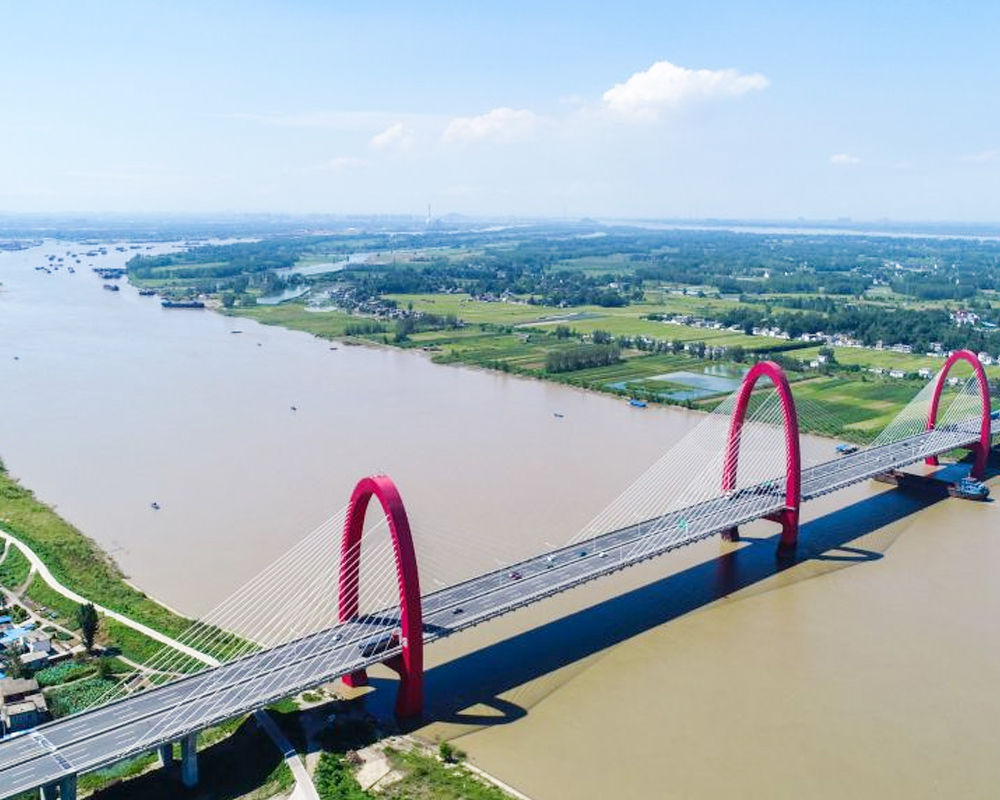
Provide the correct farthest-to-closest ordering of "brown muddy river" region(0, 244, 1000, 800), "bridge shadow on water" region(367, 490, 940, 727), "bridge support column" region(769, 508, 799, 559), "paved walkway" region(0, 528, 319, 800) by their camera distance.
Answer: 1. "bridge support column" region(769, 508, 799, 559)
2. "bridge shadow on water" region(367, 490, 940, 727)
3. "brown muddy river" region(0, 244, 1000, 800)
4. "paved walkway" region(0, 528, 319, 800)

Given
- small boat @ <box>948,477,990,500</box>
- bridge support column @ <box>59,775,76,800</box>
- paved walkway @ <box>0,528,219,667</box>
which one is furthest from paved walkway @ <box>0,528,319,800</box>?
small boat @ <box>948,477,990,500</box>

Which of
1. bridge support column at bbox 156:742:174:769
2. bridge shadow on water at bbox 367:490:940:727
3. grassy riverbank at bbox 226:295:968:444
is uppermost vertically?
grassy riverbank at bbox 226:295:968:444

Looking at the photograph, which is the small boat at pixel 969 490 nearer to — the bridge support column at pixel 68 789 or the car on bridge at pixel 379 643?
the car on bridge at pixel 379 643

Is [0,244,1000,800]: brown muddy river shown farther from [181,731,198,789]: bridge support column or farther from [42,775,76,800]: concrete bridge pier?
[42,775,76,800]: concrete bridge pier

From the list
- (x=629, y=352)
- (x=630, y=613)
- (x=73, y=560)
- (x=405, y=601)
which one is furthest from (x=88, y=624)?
(x=629, y=352)

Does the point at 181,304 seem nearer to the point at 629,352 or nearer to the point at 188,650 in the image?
the point at 629,352

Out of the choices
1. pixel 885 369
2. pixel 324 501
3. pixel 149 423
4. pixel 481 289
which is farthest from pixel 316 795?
pixel 481 289

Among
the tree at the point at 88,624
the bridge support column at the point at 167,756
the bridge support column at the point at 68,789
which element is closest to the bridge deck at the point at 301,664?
the bridge support column at the point at 68,789
